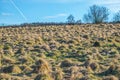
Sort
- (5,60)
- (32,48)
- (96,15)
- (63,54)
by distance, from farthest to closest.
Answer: (96,15) < (32,48) < (63,54) < (5,60)

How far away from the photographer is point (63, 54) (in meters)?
27.1

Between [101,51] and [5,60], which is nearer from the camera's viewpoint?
[5,60]

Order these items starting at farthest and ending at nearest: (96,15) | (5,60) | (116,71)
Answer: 1. (96,15)
2. (5,60)
3. (116,71)

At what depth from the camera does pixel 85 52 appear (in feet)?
89.9

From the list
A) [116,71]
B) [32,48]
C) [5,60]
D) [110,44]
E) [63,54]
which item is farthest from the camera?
[110,44]

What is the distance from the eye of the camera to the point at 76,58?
25.1 metres

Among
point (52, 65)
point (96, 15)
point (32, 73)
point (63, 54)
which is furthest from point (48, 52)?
point (96, 15)

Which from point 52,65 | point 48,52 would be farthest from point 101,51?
point 52,65

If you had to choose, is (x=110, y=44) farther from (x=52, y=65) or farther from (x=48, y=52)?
(x=52, y=65)

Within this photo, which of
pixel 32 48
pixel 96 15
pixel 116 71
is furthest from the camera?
pixel 96 15

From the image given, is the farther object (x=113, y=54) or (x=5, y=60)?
(x=113, y=54)

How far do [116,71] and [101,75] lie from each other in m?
0.82

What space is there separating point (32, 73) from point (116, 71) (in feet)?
13.4

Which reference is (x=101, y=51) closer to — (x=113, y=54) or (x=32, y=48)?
(x=113, y=54)
